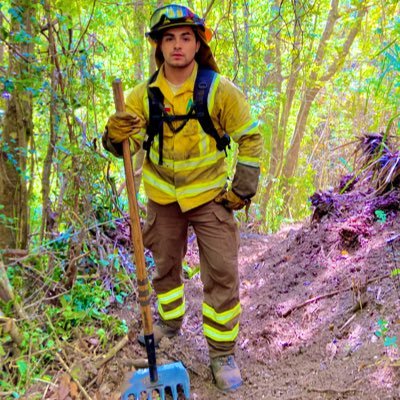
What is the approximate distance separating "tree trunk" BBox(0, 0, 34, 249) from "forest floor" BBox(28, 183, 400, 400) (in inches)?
38.1

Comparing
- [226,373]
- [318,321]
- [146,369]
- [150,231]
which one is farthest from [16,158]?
[318,321]

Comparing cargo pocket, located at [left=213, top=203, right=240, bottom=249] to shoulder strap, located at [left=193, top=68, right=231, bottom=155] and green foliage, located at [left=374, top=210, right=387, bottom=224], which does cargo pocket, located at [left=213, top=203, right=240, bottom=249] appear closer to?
shoulder strap, located at [left=193, top=68, right=231, bottom=155]

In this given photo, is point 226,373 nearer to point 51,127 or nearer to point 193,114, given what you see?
point 193,114

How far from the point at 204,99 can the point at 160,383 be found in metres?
1.66

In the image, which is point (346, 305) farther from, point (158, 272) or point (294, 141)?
point (294, 141)

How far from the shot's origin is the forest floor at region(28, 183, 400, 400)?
7.71ft

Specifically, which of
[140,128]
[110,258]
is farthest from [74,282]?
[140,128]

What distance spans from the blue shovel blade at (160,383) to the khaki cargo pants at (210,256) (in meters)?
0.30

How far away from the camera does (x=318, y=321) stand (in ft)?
10.1

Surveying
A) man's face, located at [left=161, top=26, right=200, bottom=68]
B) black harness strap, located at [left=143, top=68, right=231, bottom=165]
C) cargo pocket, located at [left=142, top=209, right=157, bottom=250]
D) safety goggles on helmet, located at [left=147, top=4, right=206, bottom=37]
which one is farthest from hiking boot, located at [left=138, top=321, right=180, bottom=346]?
safety goggles on helmet, located at [left=147, top=4, right=206, bottom=37]

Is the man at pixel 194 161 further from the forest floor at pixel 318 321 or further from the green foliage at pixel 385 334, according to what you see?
the green foliage at pixel 385 334

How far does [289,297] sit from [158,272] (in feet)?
4.15

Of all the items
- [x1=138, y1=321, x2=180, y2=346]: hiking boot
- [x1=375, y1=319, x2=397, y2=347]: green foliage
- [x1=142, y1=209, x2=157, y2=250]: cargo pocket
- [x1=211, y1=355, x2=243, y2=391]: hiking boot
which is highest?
[x1=142, y1=209, x2=157, y2=250]: cargo pocket

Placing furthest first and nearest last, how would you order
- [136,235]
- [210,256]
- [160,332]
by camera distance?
[160,332]
[210,256]
[136,235]
